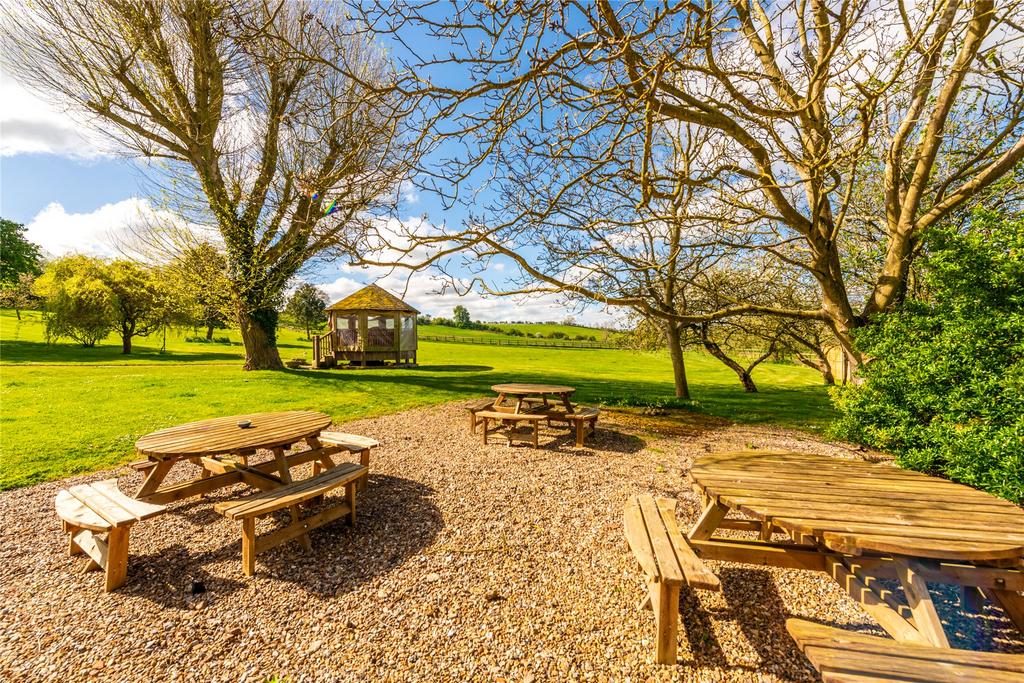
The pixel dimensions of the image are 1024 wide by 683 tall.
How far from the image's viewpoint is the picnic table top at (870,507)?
2123mm

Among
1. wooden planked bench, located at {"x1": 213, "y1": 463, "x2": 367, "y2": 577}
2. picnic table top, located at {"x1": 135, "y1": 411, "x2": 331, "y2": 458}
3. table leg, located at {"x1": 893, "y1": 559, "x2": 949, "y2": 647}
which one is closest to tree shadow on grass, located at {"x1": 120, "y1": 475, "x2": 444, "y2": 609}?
wooden planked bench, located at {"x1": 213, "y1": 463, "x2": 367, "y2": 577}

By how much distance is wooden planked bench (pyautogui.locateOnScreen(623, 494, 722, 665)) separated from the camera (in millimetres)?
2344

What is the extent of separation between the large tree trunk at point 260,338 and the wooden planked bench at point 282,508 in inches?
614

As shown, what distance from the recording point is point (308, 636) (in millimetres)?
2668

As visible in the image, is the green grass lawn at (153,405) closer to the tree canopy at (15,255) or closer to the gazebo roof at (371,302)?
the gazebo roof at (371,302)

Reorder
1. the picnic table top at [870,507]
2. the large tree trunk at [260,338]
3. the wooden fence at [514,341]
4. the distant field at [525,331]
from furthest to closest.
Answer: the distant field at [525,331] → the wooden fence at [514,341] → the large tree trunk at [260,338] → the picnic table top at [870,507]

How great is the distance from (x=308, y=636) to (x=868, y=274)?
11312 millimetres

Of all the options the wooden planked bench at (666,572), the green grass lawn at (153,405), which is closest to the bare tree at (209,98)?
the green grass lawn at (153,405)

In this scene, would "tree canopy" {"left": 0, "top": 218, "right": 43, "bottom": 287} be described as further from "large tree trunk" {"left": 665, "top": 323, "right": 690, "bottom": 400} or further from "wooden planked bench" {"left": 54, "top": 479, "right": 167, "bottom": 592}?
"large tree trunk" {"left": 665, "top": 323, "right": 690, "bottom": 400}

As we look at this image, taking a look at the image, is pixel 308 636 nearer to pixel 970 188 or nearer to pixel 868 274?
pixel 970 188

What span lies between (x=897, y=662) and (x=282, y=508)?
4.32 m

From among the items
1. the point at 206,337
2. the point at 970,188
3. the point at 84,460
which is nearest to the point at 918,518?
the point at 970,188

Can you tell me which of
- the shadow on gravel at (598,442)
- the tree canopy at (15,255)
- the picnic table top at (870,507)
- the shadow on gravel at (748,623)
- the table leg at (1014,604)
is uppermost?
the tree canopy at (15,255)

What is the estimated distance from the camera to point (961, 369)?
474 centimetres
